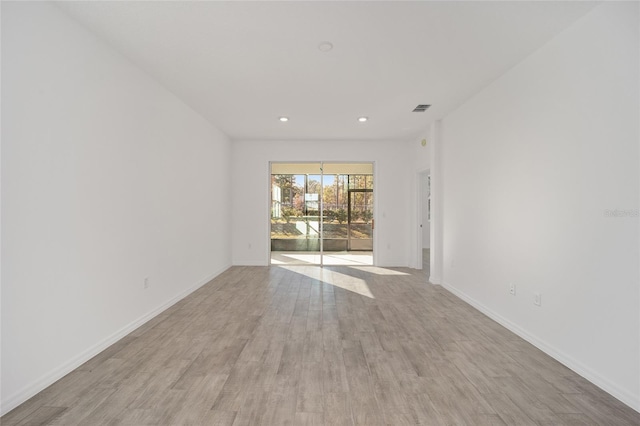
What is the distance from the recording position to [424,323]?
10.9 feet

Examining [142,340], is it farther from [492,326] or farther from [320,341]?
[492,326]

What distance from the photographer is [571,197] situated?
7.95 feet

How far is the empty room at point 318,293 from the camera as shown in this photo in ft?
6.37

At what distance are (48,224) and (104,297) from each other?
0.86m

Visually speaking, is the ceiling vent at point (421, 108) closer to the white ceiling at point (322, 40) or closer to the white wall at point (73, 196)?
the white ceiling at point (322, 40)

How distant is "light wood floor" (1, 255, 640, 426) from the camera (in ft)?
5.98

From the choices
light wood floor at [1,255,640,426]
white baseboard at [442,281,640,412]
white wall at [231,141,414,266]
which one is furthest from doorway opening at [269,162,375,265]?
white baseboard at [442,281,640,412]

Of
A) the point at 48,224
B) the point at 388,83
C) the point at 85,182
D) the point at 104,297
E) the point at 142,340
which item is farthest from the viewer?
the point at 388,83

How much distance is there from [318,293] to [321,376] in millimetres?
2237

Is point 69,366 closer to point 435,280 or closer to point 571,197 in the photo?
point 571,197

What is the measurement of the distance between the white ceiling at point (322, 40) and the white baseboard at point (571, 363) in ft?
8.60

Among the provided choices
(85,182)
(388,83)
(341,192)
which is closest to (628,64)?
(388,83)

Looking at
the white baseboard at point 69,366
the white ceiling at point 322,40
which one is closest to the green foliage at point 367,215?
the white ceiling at point 322,40

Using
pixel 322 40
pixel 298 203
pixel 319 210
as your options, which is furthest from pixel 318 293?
pixel 322 40
